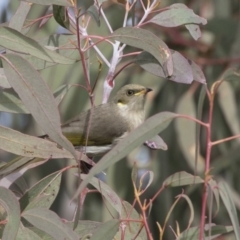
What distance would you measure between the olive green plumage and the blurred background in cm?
81

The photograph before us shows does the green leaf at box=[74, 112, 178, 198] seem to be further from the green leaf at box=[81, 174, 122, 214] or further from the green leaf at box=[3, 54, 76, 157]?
the green leaf at box=[81, 174, 122, 214]

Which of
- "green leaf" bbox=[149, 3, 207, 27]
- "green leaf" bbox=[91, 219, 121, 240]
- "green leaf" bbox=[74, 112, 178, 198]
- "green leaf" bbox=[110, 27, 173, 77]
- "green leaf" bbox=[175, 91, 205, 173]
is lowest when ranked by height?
"green leaf" bbox=[175, 91, 205, 173]

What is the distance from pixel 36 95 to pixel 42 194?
338 millimetres

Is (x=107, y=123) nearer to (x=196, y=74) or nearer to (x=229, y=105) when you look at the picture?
(x=196, y=74)

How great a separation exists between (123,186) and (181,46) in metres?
1.09

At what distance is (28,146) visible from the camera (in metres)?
1.71

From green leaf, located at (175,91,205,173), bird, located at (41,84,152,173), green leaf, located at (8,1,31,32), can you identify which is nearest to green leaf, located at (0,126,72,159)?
green leaf, located at (8,1,31,32)

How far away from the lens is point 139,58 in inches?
72.2

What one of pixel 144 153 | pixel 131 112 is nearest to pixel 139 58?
pixel 131 112

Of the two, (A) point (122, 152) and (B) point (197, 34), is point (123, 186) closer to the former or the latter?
(B) point (197, 34)

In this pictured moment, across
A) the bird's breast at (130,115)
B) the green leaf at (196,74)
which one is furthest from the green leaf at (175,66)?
the bird's breast at (130,115)

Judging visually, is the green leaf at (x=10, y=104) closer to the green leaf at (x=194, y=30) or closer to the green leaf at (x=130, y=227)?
the green leaf at (x=130, y=227)

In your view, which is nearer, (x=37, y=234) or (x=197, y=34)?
(x=37, y=234)

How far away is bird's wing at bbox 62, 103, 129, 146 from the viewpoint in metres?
2.31
